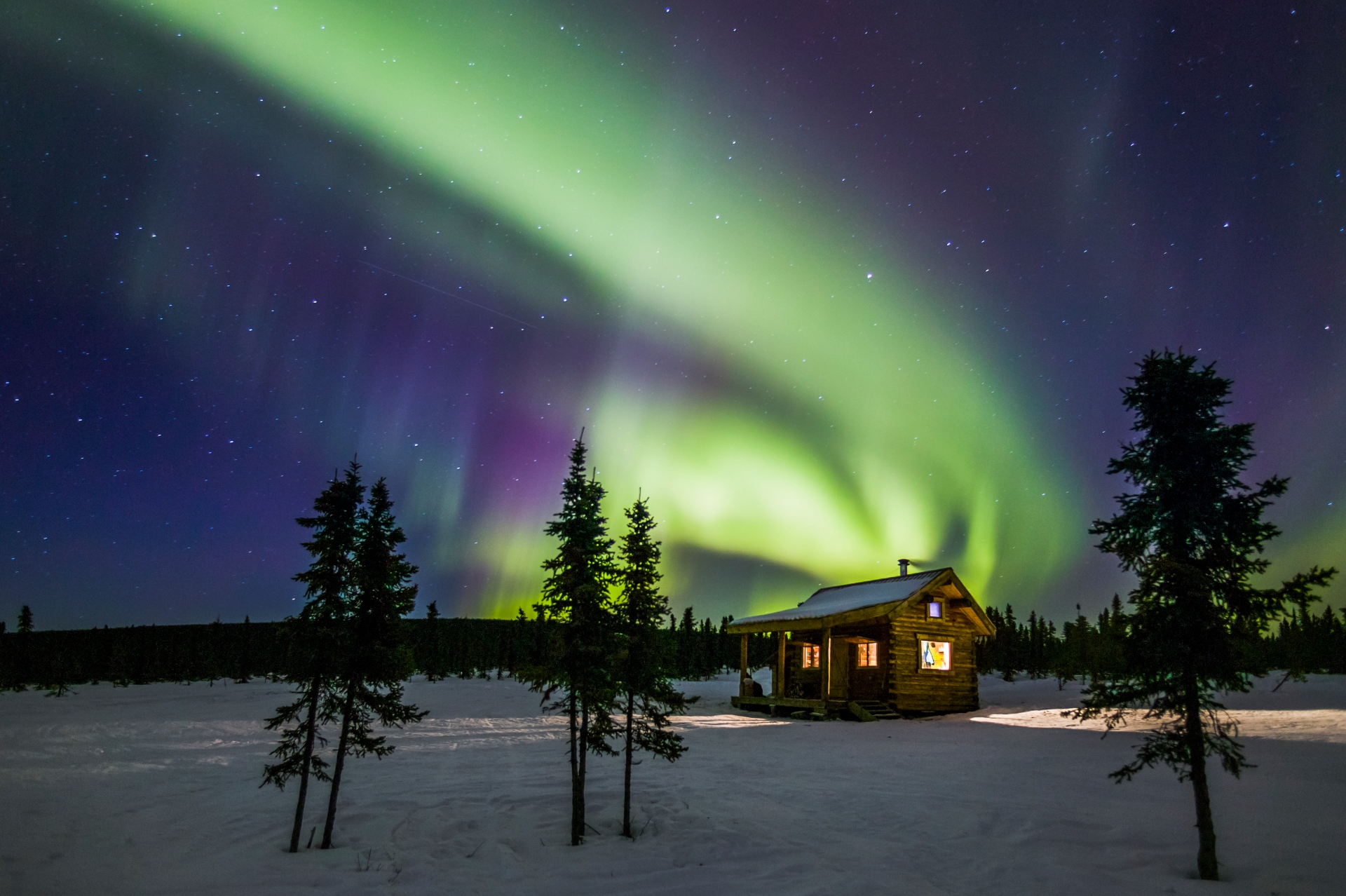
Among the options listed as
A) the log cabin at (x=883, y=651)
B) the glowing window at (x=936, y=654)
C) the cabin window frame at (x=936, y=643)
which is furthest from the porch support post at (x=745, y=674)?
the glowing window at (x=936, y=654)

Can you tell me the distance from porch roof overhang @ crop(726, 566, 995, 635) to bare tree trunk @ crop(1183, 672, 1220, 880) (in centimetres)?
2141

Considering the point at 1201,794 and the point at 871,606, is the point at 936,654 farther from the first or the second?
the point at 1201,794

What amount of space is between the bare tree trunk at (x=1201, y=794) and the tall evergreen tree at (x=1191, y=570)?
16 mm

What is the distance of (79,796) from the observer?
15914 millimetres

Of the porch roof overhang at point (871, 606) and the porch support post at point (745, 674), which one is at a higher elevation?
the porch roof overhang at point (871, 606)

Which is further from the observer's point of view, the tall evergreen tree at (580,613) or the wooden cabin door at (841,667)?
the wooden cabin door at (841,667)

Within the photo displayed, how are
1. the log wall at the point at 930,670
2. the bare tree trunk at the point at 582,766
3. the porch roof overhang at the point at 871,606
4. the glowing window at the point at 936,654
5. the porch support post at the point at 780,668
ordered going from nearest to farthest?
the bare tree trunk at the point at 582,766, the porch roof overhang at the point at 871,606, the log wall at the point at 930,670, the glowing window at the point at 936,654, the porch support post at the point at 780,668

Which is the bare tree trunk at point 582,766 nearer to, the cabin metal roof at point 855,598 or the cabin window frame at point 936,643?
the cabin metal roof at point 855,598

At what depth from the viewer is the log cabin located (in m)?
32.2

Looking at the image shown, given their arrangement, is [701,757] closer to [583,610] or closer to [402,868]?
[583,610]

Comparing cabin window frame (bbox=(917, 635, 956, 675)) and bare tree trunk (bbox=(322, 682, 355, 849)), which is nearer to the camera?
bare tree trunk (bbox=(322, 682, 355, 849))

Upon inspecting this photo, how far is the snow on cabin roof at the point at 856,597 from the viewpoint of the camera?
32.7 meters

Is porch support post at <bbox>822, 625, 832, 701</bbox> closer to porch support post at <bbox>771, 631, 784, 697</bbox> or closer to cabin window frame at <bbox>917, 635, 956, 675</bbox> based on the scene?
porch support post at <bbox>771, 631, 784, 697</bbox>

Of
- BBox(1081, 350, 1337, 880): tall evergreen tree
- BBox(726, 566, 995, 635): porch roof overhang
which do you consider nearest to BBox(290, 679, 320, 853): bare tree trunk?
BBox(1081, 350, 1337, 880): tall evergreen tree
